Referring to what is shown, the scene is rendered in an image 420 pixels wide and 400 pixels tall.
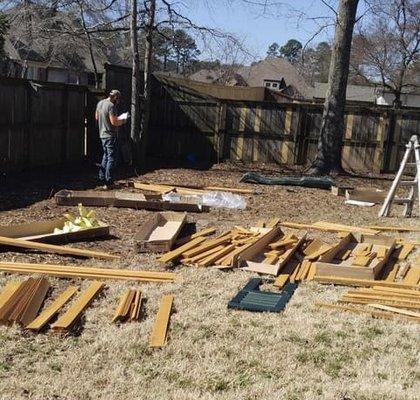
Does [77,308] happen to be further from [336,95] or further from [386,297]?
[336,95]

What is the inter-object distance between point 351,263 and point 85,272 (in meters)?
3.06

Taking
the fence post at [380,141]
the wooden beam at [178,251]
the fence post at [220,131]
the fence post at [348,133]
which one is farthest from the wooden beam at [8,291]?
the fence post at [380,141]

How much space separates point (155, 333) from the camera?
473 centimetres

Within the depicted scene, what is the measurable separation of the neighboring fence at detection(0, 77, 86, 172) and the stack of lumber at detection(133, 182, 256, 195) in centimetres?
263

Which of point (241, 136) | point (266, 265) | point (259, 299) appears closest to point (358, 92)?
point (241, 136)

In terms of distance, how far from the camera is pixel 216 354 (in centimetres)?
447

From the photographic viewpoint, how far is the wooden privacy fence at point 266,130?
1794cm

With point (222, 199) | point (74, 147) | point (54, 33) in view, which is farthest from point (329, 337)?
point (54, 33)

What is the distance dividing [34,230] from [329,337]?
14.3ft

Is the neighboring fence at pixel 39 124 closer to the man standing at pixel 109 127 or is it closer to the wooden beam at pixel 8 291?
the man standing at pixel 109 127

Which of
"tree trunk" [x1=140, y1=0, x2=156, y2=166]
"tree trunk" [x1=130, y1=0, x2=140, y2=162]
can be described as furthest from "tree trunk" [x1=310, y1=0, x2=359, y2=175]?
"tree trunk" [x1=130, y1=0, x2=140, y2=162]

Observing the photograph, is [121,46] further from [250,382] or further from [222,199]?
[250,382]

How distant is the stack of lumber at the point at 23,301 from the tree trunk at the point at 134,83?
10.4 m

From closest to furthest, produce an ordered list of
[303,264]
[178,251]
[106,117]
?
→ 1. [303,264]
2. [178,251]
3. [106,117]
